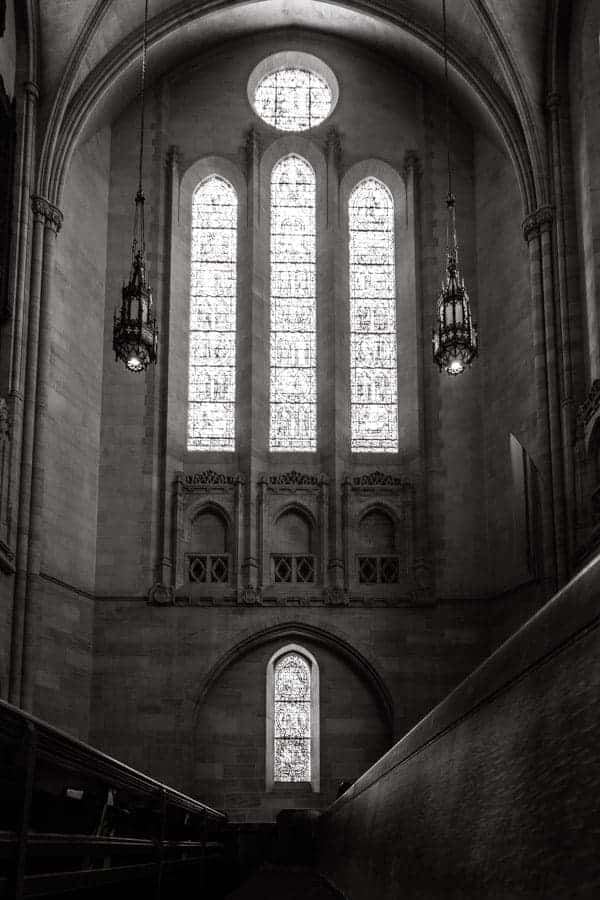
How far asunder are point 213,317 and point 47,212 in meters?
3.62

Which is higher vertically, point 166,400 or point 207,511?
point 166,400

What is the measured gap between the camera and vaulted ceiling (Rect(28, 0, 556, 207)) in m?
17.2

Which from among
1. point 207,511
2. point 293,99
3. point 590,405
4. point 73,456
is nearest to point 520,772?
point 590,405

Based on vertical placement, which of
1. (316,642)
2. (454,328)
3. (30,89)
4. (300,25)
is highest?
(300,25)

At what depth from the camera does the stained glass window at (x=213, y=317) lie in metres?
18.9

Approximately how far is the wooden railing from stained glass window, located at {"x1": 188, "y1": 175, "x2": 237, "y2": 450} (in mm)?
13796

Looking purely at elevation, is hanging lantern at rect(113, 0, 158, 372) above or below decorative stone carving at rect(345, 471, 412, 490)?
above

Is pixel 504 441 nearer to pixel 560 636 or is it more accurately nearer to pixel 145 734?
pixel 145 734

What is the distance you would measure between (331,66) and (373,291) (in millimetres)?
4145

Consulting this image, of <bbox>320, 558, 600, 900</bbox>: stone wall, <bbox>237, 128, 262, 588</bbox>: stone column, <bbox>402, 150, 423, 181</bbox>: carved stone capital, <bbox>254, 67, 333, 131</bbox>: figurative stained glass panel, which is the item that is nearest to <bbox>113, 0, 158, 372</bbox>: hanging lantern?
<bbox>237, 128, 262, 588</bbox>: stone column

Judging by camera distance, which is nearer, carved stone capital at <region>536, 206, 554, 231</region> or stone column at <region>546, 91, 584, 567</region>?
stone column at <region>546, 91, 584, 567</region>

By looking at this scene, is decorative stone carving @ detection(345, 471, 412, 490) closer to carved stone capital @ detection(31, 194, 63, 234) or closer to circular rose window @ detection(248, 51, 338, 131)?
carved stone capital @ detection(31, 194, 63, 234)

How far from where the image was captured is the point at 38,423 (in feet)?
53.3

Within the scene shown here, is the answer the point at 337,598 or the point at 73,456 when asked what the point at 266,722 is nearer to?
the point at 337,598
